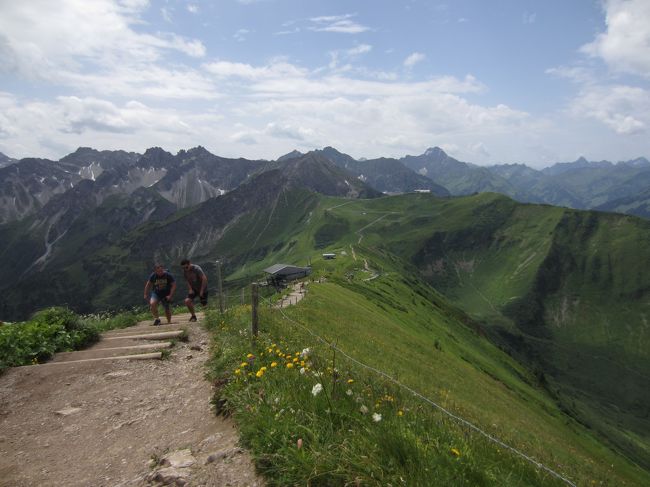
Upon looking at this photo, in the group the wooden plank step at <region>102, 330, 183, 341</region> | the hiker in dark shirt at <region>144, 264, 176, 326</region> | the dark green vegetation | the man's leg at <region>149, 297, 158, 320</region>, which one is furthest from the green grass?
the hiker in dark shirt at <region>144, 264, 176, 326</region>

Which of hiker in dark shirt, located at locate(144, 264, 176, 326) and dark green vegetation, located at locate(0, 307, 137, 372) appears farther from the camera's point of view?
hiker in dark shirt, located at locate(144, 264, 176, 326)

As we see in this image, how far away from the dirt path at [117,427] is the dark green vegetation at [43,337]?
3.35 feet

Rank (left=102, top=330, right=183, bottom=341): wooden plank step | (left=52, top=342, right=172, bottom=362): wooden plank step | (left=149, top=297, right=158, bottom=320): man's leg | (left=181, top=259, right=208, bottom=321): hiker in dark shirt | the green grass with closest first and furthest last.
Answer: the green grass → (left=52, top=342, right=172, bottom=362): wooden plank step → (left=102, top=330, right=183, bottom=341): wooden plank step → (left=149, top=297, right=158, bottom=320): man's leg → (left=181, top=259, right=208, bottom=321): hiker in dark shirt

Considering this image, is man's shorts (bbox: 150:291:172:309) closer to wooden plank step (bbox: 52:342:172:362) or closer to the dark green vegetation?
the dark green vegetation

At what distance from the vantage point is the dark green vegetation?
47.2ft

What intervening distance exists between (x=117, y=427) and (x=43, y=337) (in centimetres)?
774

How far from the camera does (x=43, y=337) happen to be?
15.8m

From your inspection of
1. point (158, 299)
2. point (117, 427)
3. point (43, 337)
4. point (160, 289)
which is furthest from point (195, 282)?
point (117, 427)

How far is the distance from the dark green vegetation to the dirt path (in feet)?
3.35

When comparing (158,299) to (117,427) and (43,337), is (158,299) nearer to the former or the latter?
(43,337)

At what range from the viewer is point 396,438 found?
5.98 m

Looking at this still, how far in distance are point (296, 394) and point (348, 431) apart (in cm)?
155

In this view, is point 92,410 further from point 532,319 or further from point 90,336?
point 532,319

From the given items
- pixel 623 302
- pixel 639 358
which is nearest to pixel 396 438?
pixel 639 358
